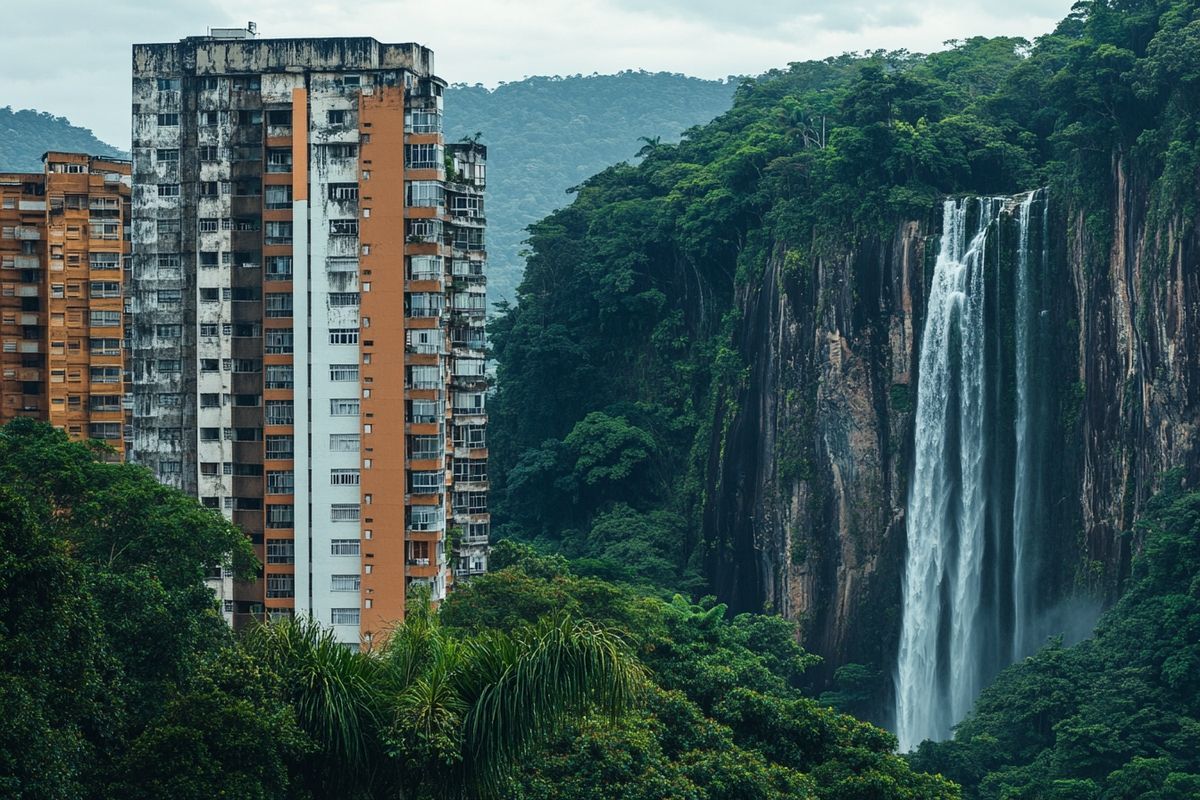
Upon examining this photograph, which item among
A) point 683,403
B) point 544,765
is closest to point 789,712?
point 544,765

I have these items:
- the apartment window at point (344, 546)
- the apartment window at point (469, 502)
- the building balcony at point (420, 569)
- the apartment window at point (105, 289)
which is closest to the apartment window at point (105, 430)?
the apartment window at point (105, 289)

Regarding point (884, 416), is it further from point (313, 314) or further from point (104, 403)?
point (104, 403)

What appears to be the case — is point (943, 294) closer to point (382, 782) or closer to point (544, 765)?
point (544, 765)

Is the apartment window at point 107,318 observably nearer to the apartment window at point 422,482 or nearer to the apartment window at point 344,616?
the apartment window at point 422,482

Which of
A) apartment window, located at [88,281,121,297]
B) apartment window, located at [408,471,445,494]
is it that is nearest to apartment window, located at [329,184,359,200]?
apartment window, located at [408,471,445,494]

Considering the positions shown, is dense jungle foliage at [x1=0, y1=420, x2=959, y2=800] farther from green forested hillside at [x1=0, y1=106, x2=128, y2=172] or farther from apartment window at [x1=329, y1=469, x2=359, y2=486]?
green forested hillside at [x1=0, y1=106, x2=128, y2=172]
